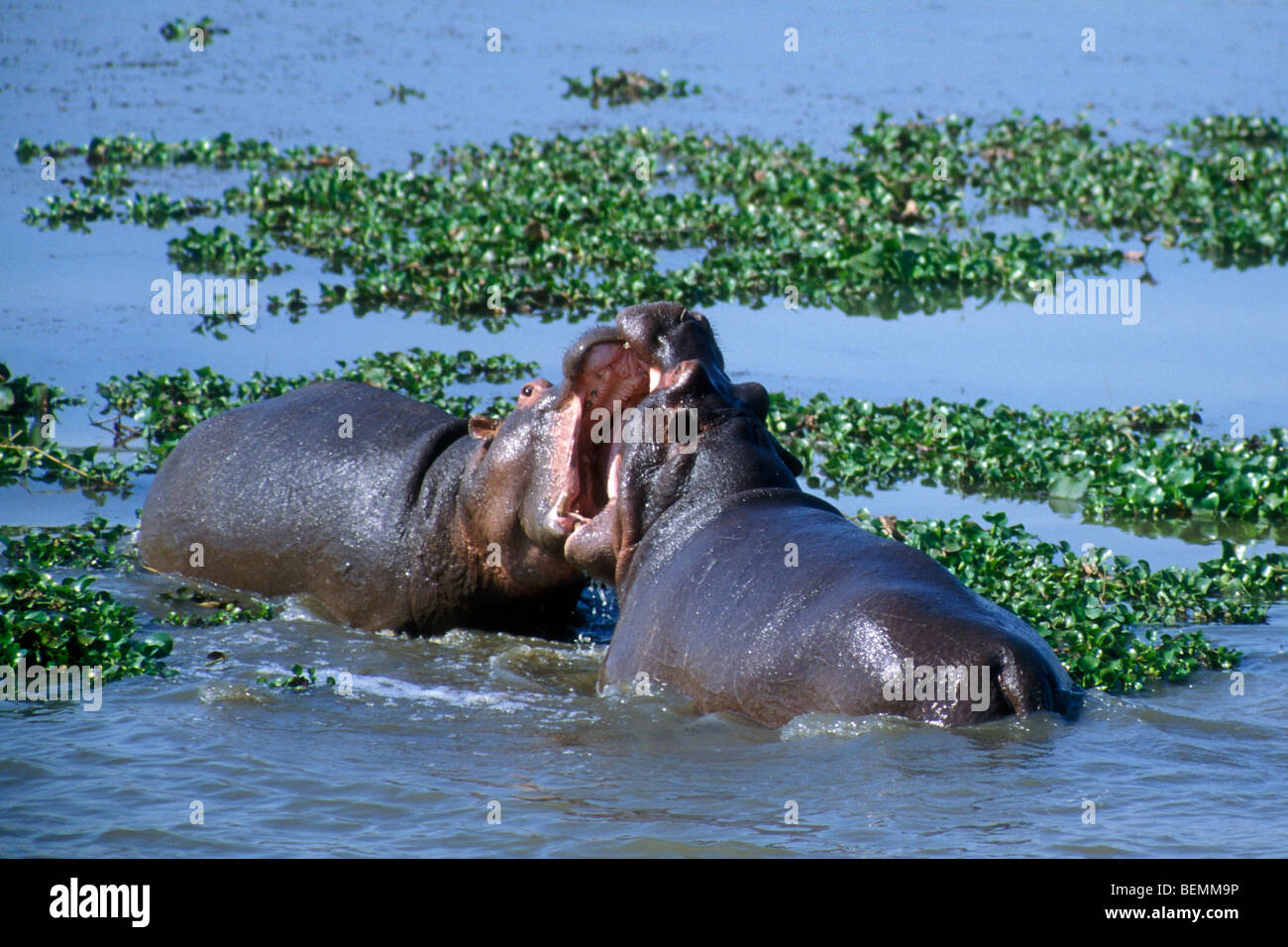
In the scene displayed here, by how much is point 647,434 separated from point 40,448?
4664 millimetres

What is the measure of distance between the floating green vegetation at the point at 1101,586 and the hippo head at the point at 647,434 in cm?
138

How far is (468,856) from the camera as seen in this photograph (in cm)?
476

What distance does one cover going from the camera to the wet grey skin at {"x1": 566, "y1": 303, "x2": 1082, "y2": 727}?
5250 millimetres

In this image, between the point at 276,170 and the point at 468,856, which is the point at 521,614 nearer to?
the point at 468,856

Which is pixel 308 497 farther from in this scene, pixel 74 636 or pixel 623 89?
pixel 623 89

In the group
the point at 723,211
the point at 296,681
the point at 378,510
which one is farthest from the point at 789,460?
the point at 723,211

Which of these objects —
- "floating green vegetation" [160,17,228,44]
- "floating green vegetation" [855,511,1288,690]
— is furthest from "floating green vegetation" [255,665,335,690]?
"floating green vegetation" [160,17,228,44]

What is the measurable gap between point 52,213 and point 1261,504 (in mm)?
10431

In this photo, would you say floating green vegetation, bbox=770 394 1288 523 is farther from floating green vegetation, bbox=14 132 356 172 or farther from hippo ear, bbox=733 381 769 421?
floating green vegetation, bbox=14 132 356 172

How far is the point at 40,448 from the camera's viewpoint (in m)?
9.69

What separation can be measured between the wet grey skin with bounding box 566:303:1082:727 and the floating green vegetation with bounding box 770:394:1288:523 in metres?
3.04

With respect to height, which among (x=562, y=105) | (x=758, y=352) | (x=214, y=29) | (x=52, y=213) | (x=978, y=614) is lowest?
(x=978, y=614)
